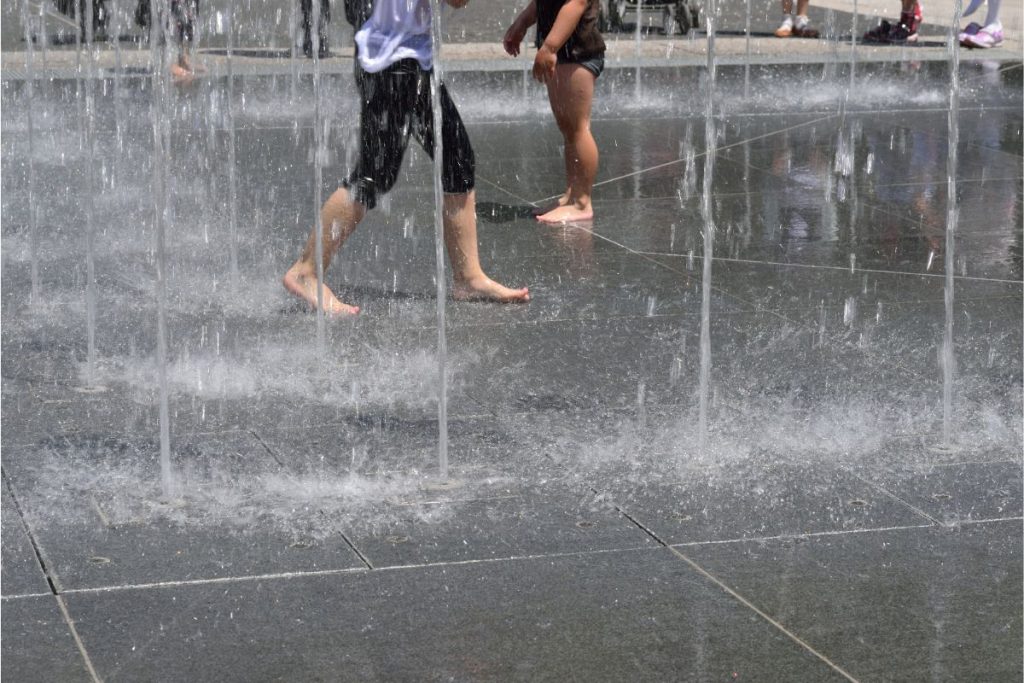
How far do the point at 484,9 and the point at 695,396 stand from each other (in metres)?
15.4

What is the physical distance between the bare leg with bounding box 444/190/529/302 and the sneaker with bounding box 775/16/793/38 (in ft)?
40.1

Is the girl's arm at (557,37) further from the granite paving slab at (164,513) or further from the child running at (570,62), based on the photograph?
the granite paving slab at (164,513)

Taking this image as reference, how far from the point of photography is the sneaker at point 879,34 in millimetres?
18234

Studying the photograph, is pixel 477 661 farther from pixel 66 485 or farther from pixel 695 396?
pixel 695 396

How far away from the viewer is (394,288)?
7238mm

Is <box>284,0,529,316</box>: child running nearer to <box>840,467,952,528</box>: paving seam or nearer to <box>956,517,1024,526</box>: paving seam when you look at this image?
<box>840,467,952,528</box>: paving seam

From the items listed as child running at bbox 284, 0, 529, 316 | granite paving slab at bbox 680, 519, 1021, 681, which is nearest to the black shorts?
child running at bbox 284, 0, 529, 316

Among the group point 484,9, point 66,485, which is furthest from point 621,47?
point 66,485

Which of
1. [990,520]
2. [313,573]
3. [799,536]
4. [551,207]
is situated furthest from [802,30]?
[313,573]

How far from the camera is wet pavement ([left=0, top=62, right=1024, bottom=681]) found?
388cm

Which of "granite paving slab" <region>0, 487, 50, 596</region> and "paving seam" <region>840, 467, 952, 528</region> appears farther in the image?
"paving seam" <region>840, 467, 952, 528</region>

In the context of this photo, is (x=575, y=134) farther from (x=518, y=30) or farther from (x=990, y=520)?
(x=990, y=520)

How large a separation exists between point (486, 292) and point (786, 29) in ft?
40.6

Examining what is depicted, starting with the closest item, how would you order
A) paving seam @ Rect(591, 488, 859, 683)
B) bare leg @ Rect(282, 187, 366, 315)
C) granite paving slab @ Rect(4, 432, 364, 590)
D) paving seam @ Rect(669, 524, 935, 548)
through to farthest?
1. paving seam @ Rect(591, 488, 859, 683)
2. granite paving slab @ Rect(4, 432, 364, 590)
3. paving seam @ Rect(669, 524, 935, 548)
4. bare leg @ Rect(282, 187, 366, 315)
